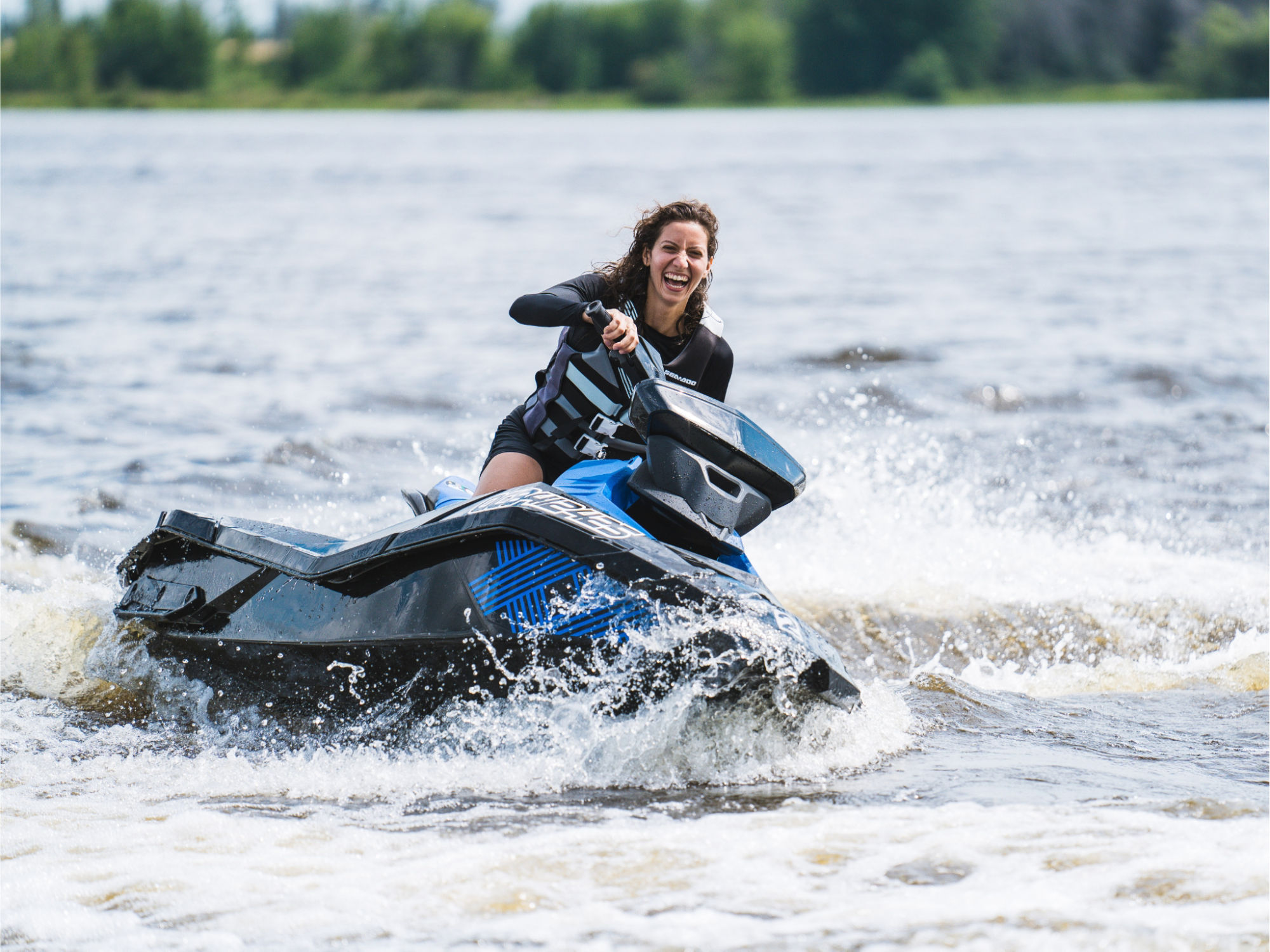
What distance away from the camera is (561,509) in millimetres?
3389

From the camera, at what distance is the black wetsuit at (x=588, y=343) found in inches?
154

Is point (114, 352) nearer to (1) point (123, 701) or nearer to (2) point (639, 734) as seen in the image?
(1) point (123, 701)

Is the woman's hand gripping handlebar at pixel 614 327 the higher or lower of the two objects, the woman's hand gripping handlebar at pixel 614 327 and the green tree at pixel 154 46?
the lower

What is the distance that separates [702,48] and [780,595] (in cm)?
9591

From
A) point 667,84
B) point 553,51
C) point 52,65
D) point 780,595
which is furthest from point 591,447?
point 553,51

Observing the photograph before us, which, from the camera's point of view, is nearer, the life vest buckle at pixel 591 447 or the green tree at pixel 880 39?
the life vest buckle at pixel 591 447

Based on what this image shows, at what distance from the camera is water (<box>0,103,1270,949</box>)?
2.81 m

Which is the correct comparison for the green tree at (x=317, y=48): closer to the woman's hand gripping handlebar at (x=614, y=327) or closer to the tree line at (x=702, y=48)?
the tree line at (x=702, y=48)

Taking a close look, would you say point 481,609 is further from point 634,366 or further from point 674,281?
point 674,281

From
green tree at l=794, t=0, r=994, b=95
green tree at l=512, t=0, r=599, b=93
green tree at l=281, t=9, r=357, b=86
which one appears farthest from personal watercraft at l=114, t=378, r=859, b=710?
green tree at l=512, t=0, r=599, b=93

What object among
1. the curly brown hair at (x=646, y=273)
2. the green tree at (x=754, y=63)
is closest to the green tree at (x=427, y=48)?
the green tree at (x=754, y=63)

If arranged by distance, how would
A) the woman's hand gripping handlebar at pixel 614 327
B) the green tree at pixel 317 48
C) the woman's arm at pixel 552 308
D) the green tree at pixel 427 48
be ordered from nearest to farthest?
1. the woman's hand gripping handlebar at pixel 614 327
2. the woman's arm at pixel 552 308
3. the green tree at pixel 317 48
4. the green tree at pixel 427 48

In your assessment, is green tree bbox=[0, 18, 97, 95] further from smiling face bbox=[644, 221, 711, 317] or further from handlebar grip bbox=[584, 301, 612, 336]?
handlebar grip bbox=[584, 301, 612, 336]

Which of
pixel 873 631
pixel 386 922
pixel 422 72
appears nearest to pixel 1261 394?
pixel 873 631
